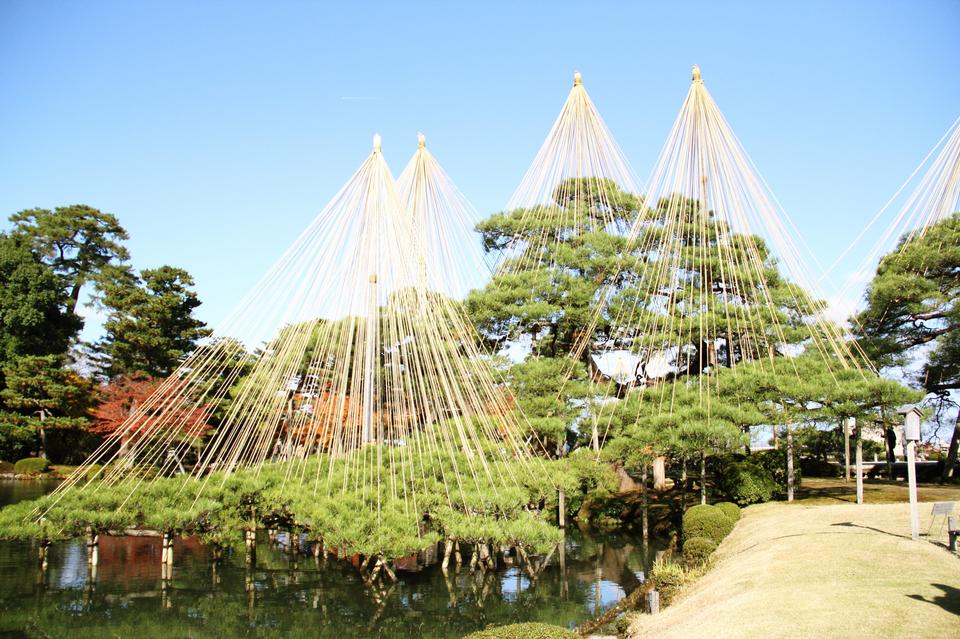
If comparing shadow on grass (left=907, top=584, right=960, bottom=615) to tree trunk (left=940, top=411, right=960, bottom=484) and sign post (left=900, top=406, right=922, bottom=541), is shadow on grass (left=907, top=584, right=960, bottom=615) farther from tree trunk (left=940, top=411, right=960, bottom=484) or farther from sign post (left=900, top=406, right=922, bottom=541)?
tree trunk (left=940, top=411, right=960, bottom=484)

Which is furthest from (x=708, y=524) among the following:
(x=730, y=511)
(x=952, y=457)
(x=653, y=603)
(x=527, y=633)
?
(x=952, y=457)

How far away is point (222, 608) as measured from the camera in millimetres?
10742

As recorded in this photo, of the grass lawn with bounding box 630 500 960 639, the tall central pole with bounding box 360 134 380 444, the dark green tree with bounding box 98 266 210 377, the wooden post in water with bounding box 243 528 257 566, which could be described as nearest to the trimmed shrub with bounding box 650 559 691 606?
the grass lawn with bounding box 630 500 960 639

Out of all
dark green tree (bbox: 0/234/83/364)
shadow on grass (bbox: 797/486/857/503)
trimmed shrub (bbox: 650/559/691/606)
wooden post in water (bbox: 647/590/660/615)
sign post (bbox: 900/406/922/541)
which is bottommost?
trimmed shrub (bbox: 650/559/691/606)

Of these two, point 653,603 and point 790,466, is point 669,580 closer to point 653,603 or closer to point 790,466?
point 653,603

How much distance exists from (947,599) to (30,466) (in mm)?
32147

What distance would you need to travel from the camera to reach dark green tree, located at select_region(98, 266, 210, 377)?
30.0 m

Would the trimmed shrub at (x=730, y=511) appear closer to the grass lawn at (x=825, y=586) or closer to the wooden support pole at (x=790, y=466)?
the wooden support pole at (x=790, y=466)

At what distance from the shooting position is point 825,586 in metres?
7.53

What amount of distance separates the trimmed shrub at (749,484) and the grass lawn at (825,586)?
4273mm

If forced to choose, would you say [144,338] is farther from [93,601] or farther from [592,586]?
[592,586]

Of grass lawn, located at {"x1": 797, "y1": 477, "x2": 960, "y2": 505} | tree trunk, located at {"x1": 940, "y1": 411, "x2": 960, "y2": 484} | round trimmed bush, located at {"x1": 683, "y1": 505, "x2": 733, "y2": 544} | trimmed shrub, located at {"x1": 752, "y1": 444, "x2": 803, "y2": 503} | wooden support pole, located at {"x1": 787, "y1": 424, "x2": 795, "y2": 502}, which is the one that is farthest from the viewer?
tree trunk, located at {"x1": 940, "y1": 411, "x2": 960, "y2": 484}

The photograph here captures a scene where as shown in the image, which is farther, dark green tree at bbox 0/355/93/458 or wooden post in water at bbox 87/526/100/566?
dark green tree at bbox 0/355/93/458

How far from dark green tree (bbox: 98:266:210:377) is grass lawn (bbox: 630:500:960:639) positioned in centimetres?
2622
